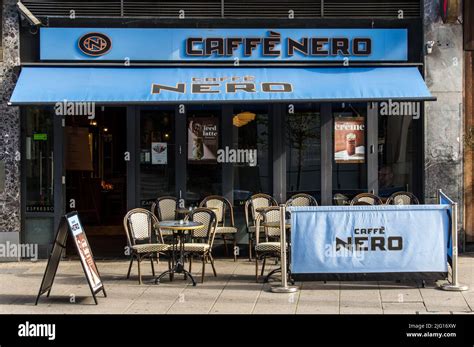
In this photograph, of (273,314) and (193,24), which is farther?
(193,24)

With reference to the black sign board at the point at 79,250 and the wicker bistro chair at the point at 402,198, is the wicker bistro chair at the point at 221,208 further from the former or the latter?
the black sign board at the point at 79,250

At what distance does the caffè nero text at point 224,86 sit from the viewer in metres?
11.2

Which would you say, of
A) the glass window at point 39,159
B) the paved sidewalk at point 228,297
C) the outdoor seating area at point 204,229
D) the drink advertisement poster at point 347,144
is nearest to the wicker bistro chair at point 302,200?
the outdoor seating area at point 204,229

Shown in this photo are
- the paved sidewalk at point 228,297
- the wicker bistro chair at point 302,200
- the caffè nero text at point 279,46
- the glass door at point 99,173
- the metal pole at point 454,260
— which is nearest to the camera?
the paved sidewalk at point 228,297

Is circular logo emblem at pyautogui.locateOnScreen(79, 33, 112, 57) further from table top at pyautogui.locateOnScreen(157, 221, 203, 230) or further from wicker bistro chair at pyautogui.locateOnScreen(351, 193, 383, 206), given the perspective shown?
wicker bistro chair at pyautogui.locateOnScreen(351, 193, 383, 206)

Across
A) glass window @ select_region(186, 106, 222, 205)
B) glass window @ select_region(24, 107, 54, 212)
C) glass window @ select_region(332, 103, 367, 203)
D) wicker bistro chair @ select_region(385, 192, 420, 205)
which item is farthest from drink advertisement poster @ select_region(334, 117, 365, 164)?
glass window @ select_region(24, 107, 54, 212)

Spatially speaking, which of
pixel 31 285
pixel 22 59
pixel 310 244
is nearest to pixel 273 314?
pixel 310 244

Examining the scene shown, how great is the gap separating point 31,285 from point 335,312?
4572mm

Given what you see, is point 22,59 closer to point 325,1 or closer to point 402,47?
point 325,1

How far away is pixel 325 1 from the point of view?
1217 centimetres

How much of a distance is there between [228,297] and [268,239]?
246cm

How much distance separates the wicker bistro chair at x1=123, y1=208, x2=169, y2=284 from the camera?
32.8 ft

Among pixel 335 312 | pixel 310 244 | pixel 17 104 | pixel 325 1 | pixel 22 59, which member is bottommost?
pixel 335 312

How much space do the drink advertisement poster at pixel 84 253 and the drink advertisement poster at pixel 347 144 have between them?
536 cm
